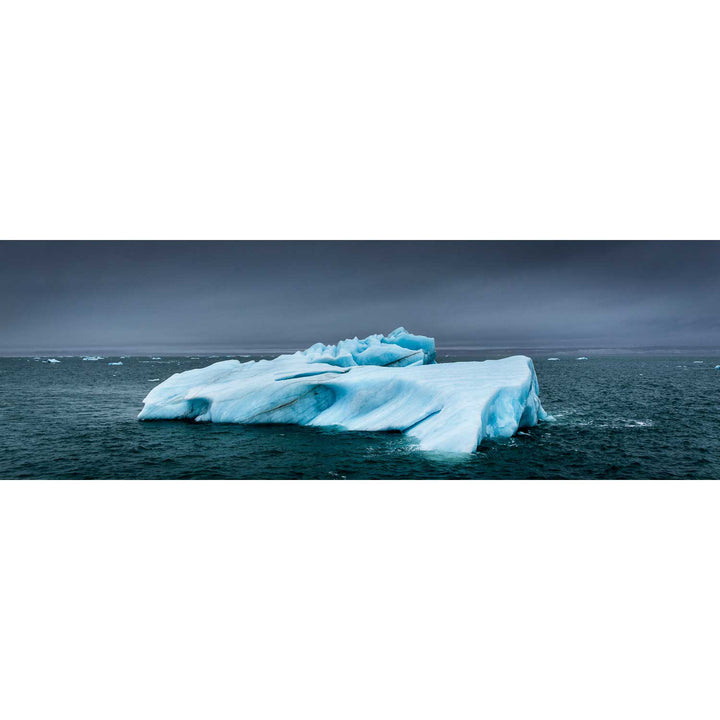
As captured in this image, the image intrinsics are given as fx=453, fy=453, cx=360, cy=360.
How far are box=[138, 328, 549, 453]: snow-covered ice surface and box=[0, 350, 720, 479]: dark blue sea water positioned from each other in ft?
1.26

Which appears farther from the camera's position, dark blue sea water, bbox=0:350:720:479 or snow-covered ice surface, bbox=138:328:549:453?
snow-covered ice surface, bbox=138:328:549:453

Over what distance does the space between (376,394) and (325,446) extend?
213 centimetres

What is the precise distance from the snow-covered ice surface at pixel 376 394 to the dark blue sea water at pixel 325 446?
38 cm

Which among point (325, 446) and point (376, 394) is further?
point (376, 394)

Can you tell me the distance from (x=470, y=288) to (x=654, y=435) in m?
5.18

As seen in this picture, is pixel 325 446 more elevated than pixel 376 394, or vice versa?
pixel 376 394

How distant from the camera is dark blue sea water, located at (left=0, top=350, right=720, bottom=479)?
7.49 meters

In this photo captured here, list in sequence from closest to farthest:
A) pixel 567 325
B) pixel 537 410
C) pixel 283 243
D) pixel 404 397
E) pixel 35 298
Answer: pixel 283 243
pixel 35 298
pixel 567 325
pixel 404 397
pixel 537 410

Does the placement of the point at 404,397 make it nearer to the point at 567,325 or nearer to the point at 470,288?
the point at 470,288

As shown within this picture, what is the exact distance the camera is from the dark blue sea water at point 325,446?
24.6 feet

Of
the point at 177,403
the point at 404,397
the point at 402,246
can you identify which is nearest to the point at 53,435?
the point at 177,403

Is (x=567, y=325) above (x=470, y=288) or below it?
below

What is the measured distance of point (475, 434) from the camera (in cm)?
805

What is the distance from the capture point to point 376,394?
10562 millimetres
